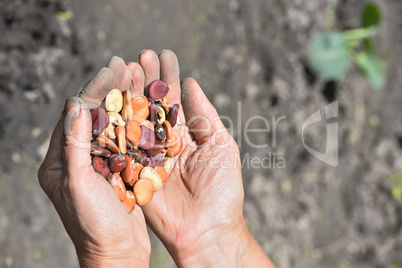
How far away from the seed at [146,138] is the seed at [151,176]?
7cm

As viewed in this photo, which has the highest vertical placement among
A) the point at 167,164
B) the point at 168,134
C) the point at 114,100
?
the point at 114,100

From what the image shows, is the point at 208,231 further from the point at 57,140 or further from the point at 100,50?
the point at 100,50

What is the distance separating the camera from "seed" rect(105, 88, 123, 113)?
1010 millimetres

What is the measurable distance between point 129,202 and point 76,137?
10.3 inches

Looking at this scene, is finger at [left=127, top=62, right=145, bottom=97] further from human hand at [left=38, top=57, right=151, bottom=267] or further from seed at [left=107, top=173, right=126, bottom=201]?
seed at [left=107, top=173, right=126, bottom=201]

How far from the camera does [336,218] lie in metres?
1.97

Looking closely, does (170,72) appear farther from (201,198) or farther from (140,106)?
(201,198)

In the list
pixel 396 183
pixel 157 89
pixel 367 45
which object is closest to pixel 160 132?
pixel 157 89

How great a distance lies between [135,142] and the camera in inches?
41.3

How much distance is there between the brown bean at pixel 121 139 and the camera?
101 cm

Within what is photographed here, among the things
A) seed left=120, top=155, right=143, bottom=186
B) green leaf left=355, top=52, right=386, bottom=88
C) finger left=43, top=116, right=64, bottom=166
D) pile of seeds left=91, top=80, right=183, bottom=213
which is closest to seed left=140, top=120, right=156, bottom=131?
pile of seeds left=91, top=80, right=183, bottom=213

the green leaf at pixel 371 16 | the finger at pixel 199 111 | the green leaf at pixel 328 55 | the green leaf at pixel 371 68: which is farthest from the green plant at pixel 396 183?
the finger at pixel 199 111

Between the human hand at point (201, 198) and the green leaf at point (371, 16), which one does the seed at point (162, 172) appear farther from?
the green leaf at point (371, 16)

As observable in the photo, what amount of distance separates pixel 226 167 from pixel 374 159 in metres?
1.20
